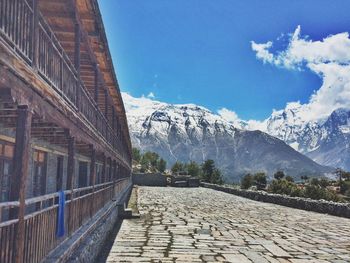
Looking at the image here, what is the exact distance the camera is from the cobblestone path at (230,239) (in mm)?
9625

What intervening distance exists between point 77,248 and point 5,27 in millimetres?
4790

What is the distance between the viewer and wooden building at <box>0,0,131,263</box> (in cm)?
454

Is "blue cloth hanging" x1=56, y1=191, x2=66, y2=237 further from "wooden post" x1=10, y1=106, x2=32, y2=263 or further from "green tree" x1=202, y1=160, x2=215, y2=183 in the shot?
"green tree" x1=202, y1=160, x2=215, y2=183

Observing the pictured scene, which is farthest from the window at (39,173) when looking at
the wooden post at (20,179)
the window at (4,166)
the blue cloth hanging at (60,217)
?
the wooden post at (20,179)

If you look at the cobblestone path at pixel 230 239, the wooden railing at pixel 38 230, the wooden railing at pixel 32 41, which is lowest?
the cobblestone path at pixel 230 239

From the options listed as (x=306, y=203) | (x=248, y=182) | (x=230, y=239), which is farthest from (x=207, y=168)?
(x=230, y=239)

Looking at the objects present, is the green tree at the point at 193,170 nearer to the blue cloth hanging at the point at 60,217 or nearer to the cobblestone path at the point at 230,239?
the cobblestone path at the point at 230,239

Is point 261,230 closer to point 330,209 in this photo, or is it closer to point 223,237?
point 223,237

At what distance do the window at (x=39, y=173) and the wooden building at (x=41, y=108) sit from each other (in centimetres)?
3

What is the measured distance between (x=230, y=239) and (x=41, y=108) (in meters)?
8.08

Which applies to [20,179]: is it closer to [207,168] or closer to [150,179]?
[150,179]

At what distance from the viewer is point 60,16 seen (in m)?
8.30

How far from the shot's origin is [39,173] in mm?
11852

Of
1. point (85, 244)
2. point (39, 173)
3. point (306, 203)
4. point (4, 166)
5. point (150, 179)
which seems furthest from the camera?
point (150, 179)
